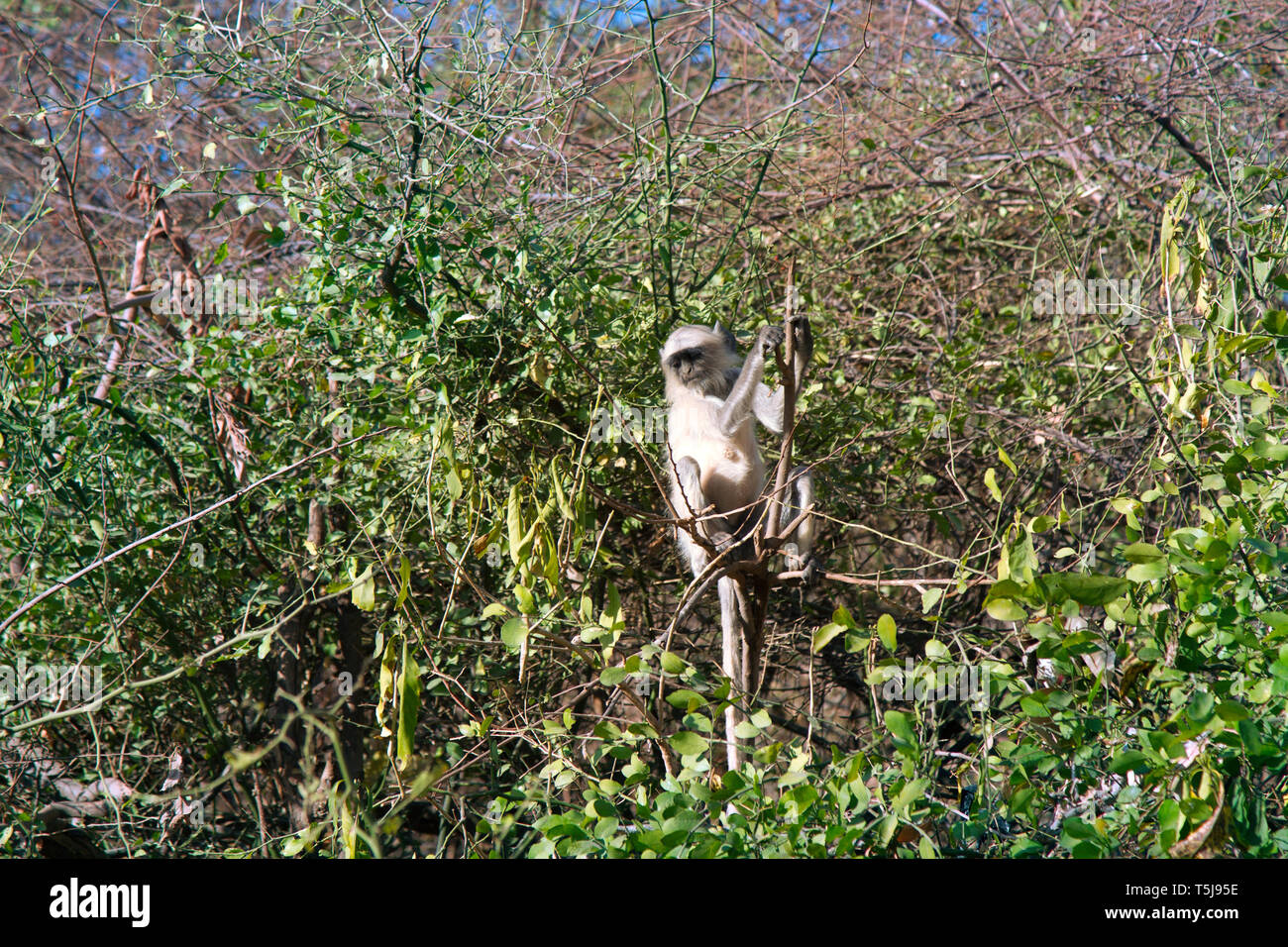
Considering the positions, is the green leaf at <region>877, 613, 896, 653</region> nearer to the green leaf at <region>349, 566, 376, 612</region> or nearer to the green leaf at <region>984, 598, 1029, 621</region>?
the green leaf at <region>984, 598, 1029, 621</region>

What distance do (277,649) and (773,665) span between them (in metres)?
1.88

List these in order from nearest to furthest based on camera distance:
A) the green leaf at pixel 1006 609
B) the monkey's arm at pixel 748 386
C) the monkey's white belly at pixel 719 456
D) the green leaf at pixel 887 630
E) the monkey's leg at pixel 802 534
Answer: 1. the green leaf at pixel 1006 609
2. the green leaf at pixel 887 630
3. the monkey's arm at pixel 748 386
4. the monkey's leg at pixel 802 534
5. the monkey's white belly at pixel 719 456

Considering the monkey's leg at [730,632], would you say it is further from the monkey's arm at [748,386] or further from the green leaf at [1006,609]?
→ the green leaf at [1006,609]

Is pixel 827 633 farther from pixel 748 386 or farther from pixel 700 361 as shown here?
pixel 700 361

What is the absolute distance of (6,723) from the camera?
3.33 meters

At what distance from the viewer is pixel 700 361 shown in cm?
387

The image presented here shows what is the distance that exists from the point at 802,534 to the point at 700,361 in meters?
0.76

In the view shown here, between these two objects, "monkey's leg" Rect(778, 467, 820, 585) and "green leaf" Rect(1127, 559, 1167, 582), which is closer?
"green leaf" Rect(1127, 559, 1167, 582)

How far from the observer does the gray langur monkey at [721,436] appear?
366 centimetres

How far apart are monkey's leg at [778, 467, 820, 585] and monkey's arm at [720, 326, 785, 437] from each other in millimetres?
318

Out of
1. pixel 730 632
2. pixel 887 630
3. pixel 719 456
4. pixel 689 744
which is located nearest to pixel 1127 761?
pixel 887 630

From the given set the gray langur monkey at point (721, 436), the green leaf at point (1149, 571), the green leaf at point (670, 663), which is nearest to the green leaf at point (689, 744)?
the green leaf at point (670, 663)

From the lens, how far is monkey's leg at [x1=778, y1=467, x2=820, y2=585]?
11.5ft

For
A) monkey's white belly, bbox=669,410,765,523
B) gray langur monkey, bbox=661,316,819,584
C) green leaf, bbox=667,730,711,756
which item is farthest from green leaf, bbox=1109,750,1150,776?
monkey's white belly, bbox=669,410,765,523
